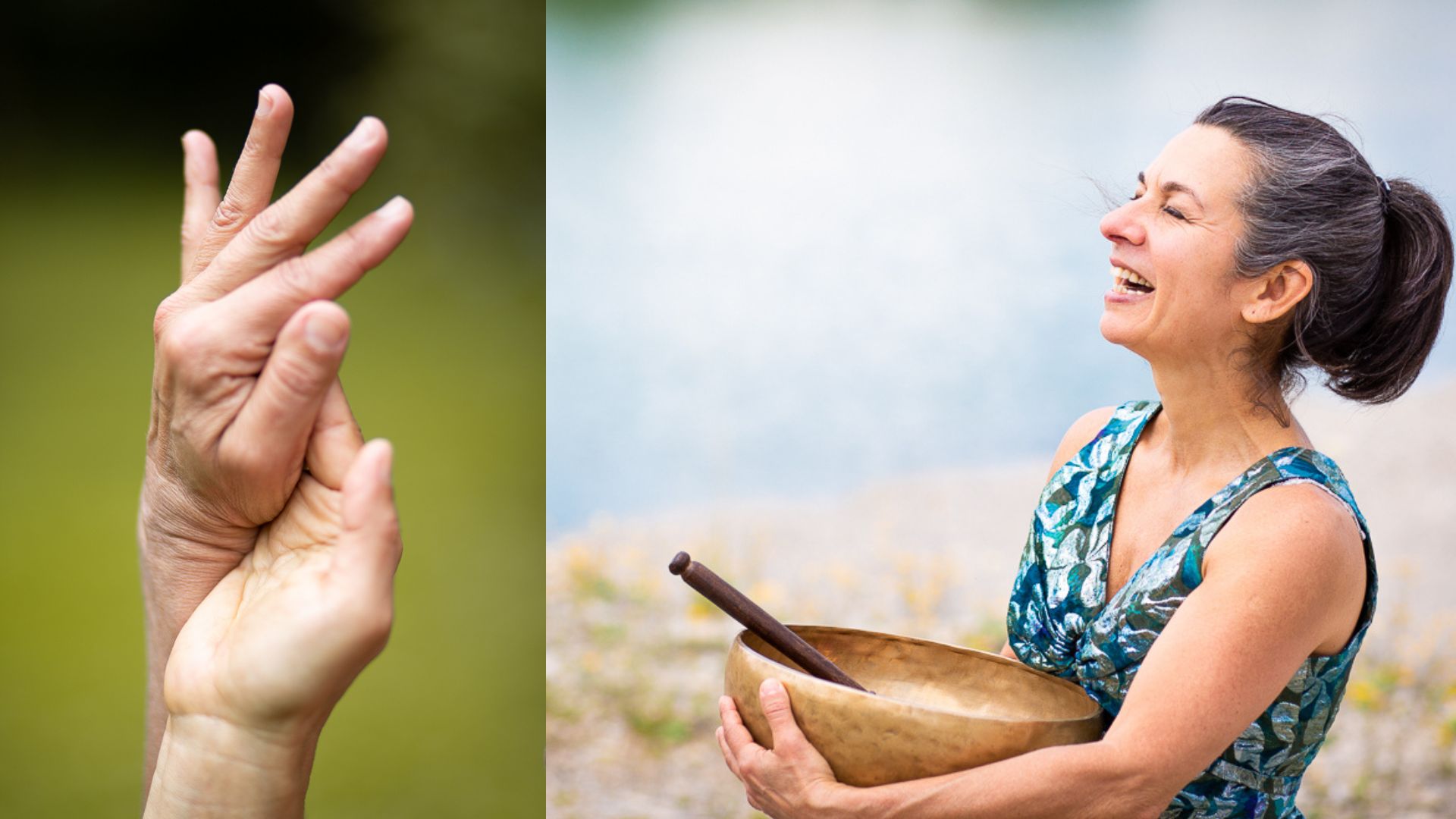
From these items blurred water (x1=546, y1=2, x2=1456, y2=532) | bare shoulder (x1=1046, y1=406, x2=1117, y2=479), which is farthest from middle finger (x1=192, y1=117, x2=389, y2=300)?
blurred water (x1=546, y1=2, x2=1456, y2=532)

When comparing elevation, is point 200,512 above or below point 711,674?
above

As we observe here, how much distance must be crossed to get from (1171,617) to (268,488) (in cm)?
96

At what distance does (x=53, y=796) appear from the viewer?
3141mm

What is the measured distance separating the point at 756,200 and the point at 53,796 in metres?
2.37

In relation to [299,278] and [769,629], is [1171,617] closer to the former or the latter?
[769,629]

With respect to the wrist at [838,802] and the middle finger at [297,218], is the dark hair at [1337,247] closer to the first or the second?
the wrist at [838,802]

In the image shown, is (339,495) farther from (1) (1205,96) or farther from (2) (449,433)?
(1) (1205,96)

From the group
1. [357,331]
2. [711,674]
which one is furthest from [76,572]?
[711,674]

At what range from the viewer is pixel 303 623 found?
0.92 m

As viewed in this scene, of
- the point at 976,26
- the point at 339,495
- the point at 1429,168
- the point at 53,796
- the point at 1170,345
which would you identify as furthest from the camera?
the point at 976,26

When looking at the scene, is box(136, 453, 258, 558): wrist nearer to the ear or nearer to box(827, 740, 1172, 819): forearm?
box(827, 740, 1172, 819): forearm

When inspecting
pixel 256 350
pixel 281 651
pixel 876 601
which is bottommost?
pixel 876 601

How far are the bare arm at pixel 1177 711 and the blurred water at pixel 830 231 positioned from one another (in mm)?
2287

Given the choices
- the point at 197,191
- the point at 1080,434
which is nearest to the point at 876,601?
the point at 1080,434
